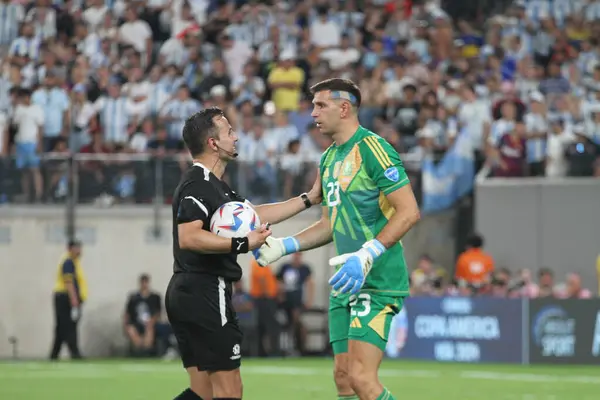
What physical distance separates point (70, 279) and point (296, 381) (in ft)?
21.1

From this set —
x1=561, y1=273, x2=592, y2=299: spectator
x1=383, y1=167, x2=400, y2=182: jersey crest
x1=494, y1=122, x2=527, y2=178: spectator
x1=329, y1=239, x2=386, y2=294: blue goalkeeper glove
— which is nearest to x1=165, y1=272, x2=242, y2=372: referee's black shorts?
x1=329, y1=239, x2=386, y2=294: blue goalkeeper glove

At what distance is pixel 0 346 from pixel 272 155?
19.8 ft

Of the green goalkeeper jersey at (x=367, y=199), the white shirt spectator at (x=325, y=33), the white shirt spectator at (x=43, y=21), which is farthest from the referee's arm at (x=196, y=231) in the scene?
the white shirt spectator at (x=43, y=21)

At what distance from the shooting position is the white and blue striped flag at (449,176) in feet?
75.4

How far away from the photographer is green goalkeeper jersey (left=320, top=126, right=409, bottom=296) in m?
9.29

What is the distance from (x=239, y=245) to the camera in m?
8.76

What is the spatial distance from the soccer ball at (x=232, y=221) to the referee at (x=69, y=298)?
14451 millimetres

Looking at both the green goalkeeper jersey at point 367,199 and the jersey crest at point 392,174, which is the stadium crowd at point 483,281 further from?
the jersey crest at point 392,174

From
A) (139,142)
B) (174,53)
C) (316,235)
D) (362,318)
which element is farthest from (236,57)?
(362,318)

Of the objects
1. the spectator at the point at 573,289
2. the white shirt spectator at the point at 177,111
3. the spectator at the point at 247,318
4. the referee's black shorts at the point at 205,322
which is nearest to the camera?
the referee's black shorts at the point at 205,322

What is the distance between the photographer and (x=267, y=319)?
23484mm

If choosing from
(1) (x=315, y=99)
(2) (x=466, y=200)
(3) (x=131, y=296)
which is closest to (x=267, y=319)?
(3) (x=131, y=296)

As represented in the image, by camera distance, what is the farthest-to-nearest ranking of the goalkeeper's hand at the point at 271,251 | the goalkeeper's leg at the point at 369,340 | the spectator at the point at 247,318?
the spectator at the point at 247,318 < the goalkeeper's hand at the point at 271,251 < the goalkeeper's leg at the point at 369,340

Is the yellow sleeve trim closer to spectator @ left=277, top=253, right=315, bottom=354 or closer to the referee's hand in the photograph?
the referee's hand
